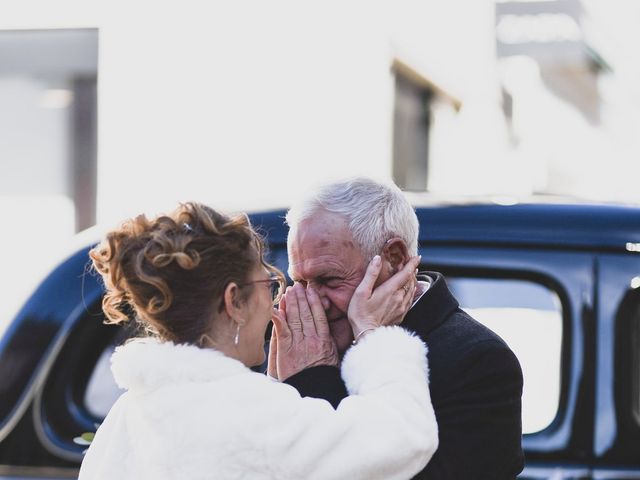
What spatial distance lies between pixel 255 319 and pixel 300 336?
0.62 feet

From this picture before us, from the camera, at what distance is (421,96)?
36.0 feet

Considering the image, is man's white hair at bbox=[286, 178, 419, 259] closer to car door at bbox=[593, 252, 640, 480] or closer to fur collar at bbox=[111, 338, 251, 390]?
fur collar at bbox=[111, 338, 251, 390]

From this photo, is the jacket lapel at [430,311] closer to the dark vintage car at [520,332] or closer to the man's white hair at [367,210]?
the man's white hair at [367,210]

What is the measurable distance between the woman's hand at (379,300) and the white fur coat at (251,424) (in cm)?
17

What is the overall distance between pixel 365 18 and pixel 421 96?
191 cm

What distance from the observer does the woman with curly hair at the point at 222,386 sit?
2.25 meters

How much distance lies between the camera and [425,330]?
2602 millimetres

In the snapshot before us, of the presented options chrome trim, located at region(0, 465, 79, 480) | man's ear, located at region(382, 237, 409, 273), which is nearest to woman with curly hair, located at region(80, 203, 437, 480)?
man's ear, located at region(382, 237, 409, 273)


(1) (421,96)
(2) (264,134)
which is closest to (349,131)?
(2) (264,134)

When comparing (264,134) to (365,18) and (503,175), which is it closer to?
(365,18)

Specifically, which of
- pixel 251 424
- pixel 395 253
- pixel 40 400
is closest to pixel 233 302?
pixel 251 424

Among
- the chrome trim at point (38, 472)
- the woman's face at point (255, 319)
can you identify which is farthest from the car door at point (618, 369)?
the chrome trim at point (38, 472)

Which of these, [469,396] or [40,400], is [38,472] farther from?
[469,396]

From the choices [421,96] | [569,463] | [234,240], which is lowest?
[569,463]
